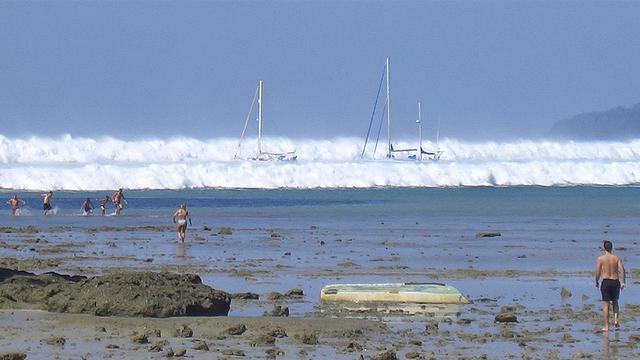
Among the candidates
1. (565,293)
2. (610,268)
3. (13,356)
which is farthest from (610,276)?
(13,356)

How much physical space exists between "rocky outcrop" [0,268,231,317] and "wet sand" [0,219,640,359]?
0.30m

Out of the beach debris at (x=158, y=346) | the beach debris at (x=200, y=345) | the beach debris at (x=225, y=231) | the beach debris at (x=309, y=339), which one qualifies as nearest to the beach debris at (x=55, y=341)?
the beach debris at (x=158, y=346)

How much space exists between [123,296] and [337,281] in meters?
5.78

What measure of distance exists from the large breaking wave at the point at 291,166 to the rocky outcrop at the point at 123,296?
61210mm

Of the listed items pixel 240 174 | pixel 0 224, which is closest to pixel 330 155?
pixel 240 174

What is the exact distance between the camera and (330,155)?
10494cm

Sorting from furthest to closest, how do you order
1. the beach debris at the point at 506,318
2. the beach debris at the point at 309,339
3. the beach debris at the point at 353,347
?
1. the beach debris at the point at 506,318
2. the beach debris at the point at 309,339
3. the beach debris at the point at 353,347

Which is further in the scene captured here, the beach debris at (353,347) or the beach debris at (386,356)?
the beach debris at (353,347)

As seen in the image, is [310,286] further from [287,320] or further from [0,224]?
[0,224]

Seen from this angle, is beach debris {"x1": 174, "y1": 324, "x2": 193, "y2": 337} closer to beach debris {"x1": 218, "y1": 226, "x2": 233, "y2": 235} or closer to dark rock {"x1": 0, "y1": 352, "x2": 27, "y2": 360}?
dark rock {"x1": 0, "y1": 352, "x2": 27, "y2": 360}

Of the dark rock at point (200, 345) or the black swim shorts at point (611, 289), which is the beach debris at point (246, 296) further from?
the black swim shorts at point (611, 289)

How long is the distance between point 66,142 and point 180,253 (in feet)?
214

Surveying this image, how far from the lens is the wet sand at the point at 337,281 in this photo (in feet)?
48.4

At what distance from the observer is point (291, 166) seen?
9225cm
